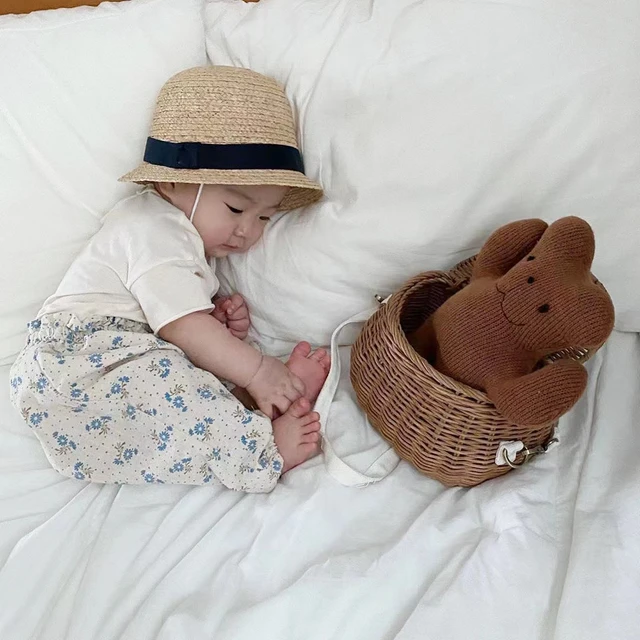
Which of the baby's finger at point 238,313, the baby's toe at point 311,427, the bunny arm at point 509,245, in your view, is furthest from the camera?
the baby's finger at point 238,313

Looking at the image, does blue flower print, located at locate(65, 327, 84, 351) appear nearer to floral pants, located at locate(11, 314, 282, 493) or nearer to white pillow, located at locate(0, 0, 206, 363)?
floral pants, located at locate(11, 314, 282, 493)

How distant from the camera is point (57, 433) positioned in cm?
94

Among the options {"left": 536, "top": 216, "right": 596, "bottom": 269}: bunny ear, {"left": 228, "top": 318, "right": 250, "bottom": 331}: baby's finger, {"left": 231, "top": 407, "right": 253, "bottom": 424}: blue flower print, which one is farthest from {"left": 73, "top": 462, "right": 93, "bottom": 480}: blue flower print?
{"left": 536, "top": 216, "right": 596, "bottom": 269}: bunny ear

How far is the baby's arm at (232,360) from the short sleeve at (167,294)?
2 cm

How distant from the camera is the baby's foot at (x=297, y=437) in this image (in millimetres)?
965

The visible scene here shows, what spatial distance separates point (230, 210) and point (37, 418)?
0.41 meters

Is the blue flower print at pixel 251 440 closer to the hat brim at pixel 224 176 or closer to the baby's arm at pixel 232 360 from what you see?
the baby's arm at pixel 232 360

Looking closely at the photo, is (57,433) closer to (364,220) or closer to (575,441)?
(364,220)

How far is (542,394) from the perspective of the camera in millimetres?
772

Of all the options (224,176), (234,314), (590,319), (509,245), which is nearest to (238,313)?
(234,314)

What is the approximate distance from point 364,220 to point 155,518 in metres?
0.50

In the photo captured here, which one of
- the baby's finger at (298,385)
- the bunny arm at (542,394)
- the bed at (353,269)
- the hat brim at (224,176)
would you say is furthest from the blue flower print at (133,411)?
the bunny arm at (542,394)

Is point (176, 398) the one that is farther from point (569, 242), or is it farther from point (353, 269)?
point (569, 242)

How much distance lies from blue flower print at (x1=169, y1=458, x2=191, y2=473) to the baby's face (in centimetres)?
34
